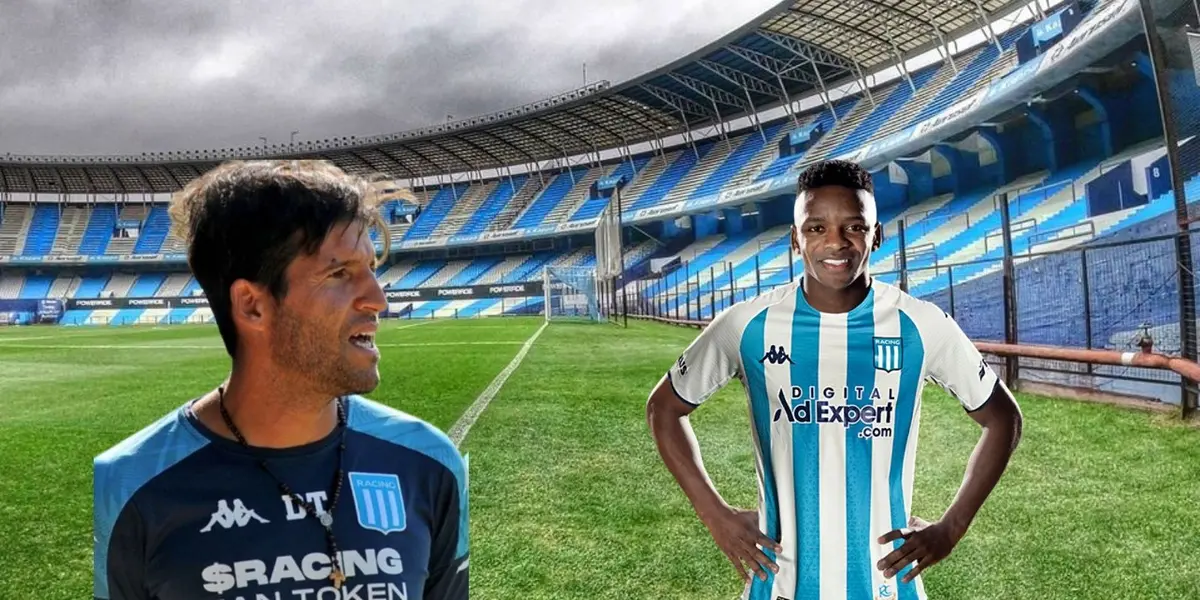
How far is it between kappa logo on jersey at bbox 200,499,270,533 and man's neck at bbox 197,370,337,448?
118 millimetres

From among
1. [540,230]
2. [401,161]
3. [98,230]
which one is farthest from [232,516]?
[98,230]

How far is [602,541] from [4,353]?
65.6 ft

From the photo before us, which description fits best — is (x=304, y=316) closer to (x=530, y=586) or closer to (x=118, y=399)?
(x=530, y=586)

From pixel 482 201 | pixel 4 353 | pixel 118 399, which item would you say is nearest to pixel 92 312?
pixel 482 201

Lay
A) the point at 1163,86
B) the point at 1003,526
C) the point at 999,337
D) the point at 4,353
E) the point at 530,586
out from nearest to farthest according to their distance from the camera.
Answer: the point at 530,586 < the point at 1003,526 < the point at 1163,86 < the point at 999,337 < the point at 4,353

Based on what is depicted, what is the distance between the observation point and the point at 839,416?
213 centimetres

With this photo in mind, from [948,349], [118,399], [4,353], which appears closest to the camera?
[948,349]

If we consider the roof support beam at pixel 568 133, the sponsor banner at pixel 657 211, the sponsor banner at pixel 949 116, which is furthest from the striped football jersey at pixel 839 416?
the roof support beam at pixel 568 133

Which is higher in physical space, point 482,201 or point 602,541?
point 482,201

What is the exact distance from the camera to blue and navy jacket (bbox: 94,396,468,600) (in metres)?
1.41

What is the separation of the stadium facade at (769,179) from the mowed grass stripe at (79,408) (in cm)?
201

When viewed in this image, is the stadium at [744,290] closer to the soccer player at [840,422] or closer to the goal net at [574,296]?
the goal net at [574,296]

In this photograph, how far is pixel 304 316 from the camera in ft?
4.85

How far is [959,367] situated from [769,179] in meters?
37.5
